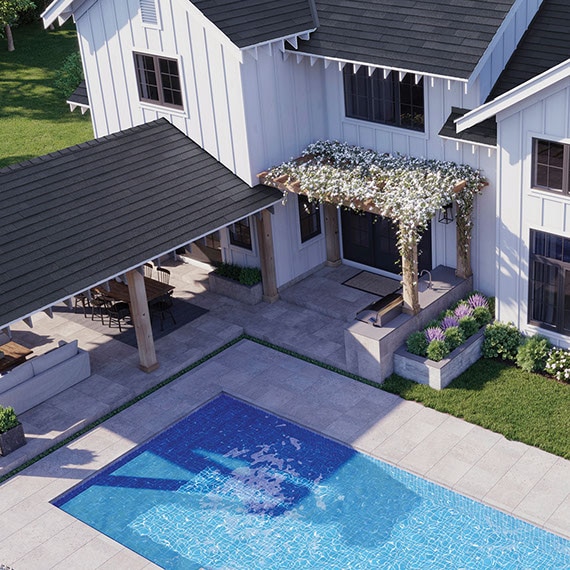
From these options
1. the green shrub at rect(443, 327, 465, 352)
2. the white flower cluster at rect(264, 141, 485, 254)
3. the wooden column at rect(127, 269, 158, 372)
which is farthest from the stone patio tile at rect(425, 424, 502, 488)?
the wooden column at rect(127, 269, 158, 372)

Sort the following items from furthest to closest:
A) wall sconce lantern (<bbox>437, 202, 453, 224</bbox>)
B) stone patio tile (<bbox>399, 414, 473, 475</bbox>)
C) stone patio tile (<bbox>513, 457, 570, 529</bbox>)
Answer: wall sconce lantern (<bbox>437, 202, 453, 224</bbox>) < stone patio tile (<bbox>399, 414, 473, 475</bbox>) < stone patio tile (<bbox>513, 457, 570, 529</bbox>)

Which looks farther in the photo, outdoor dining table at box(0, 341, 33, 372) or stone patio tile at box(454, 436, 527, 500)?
outdoor dining table at box(0, 341, 33, 372)

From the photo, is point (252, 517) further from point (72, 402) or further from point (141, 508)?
point (72, 402)

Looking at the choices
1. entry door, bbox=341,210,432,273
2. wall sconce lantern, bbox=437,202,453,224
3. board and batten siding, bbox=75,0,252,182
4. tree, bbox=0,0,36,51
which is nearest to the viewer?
board and batten siding, bbox=75,0,252,182

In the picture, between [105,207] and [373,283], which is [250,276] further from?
[105,207]

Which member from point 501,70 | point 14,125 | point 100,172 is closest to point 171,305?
point 100,172

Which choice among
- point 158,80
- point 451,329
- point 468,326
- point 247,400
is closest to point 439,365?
point 451,329

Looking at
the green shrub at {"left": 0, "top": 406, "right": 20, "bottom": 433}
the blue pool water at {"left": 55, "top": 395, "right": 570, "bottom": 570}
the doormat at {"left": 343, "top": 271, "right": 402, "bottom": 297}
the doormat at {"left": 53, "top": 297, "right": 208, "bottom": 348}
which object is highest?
the green shrub at {"left": 0, "top": 406, "right": 20, "bottom": 433}

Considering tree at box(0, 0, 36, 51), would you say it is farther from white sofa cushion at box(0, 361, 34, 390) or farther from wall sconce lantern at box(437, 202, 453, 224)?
wall sconce lantern at box(437, 202, 453, 224)
